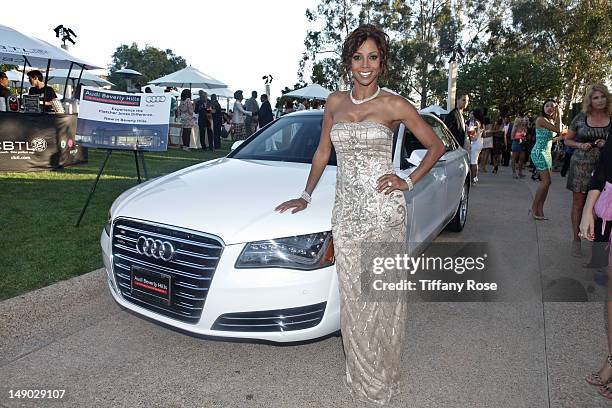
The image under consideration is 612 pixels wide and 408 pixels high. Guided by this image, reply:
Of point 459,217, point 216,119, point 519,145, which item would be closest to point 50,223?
point 459,217

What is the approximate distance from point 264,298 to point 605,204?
2018 mm

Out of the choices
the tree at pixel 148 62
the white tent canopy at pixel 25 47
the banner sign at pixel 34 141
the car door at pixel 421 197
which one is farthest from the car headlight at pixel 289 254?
the tree at pixel 148 62

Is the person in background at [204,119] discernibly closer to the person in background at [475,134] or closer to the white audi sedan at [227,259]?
the person in background at [475,134]

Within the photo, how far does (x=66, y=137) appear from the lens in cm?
1006

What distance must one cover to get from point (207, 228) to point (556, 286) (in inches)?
138

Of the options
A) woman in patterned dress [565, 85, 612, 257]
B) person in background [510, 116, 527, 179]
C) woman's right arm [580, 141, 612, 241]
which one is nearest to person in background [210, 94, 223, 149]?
person in background [510, 116, 527, 179]

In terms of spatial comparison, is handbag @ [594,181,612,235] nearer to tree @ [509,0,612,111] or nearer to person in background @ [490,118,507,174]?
person in background @ [490,118,507,174]

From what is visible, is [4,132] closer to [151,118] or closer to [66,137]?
[66,137]

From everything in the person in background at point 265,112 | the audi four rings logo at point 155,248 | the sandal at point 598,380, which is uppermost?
the person in background at point 265,112

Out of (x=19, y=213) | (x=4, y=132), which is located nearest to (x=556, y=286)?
(x=19, y=213)

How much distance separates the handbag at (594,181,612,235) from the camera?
2737 mm

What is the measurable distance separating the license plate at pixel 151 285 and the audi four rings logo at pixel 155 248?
4.2 inches

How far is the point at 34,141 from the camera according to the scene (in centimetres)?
943

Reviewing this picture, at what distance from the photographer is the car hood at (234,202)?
2.81 m
